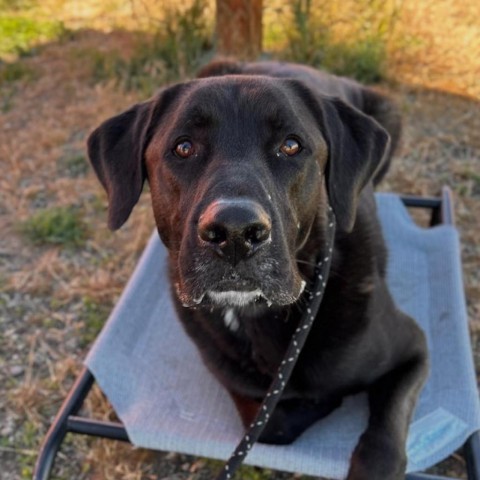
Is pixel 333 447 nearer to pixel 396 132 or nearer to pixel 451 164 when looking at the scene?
pixel 396 132

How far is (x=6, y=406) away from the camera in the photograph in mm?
2639

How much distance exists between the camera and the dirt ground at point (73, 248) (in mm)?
2445

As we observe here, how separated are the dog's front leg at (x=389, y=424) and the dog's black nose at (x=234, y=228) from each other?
0.75m

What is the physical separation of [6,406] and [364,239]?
1560 mm

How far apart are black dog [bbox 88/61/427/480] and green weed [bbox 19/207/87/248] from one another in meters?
1.54

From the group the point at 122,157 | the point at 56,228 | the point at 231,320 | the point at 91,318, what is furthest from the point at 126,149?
the point at 56,228

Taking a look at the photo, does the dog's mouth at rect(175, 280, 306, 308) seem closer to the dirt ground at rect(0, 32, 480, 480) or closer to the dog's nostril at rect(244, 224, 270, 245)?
the dog's nostril at rect(244, 224, 270, 245)

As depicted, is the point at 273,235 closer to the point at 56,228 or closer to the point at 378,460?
the point at 378,460

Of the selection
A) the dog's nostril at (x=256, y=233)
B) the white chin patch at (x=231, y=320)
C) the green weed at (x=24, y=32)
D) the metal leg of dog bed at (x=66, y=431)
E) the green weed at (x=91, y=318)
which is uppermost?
the dog's nostril at (x=256, y=233)

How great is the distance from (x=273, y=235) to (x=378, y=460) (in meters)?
0.75

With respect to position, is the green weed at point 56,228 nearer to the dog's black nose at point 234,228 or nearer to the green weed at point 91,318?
the green weed at point 91,318

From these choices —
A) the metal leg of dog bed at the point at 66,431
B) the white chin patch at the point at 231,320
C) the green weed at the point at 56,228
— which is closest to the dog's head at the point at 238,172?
the white chin patch at the point at 231,320

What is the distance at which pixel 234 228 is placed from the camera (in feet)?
4.57

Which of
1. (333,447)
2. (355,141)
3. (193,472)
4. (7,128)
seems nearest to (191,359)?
(193,472)
